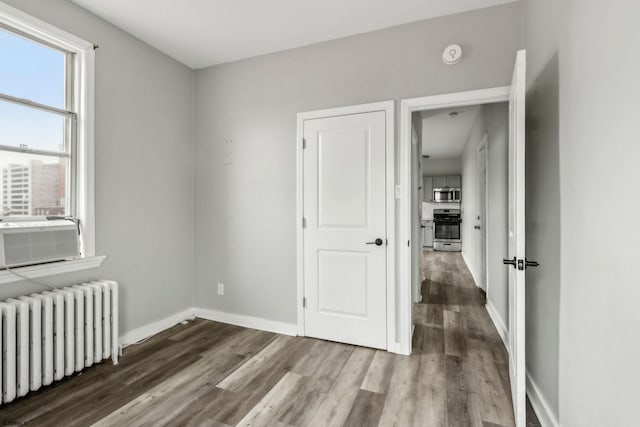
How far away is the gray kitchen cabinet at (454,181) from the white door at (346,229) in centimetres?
723

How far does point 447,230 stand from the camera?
355 inches

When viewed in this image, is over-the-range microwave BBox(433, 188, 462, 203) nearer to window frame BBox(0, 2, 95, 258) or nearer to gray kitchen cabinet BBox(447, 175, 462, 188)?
gray kitchen cabinet BBox(447, 175, 462, 188)

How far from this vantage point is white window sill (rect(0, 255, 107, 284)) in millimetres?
2045

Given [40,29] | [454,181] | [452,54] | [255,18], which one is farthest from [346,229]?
[454,181]

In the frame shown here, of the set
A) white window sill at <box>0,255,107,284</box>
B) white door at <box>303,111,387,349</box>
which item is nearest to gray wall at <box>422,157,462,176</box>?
→ white door at <box>303,111,387,349</box>

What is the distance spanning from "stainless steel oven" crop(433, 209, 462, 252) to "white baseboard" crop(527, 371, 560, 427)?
717 cm

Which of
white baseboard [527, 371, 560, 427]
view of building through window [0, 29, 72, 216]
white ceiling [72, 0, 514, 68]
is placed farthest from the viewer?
white ceiling [72, 0, 514, 68]

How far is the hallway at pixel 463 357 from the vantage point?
191 cm

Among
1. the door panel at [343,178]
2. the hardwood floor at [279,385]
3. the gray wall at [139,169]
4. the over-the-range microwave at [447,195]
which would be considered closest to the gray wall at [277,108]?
the gray wall at [139,169]

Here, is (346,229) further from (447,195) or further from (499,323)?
(447,195)

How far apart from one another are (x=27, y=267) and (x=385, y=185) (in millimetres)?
2694

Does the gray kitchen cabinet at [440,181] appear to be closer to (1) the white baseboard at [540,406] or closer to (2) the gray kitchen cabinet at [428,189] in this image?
(2) the gray kitchen cabinet at [428,189]

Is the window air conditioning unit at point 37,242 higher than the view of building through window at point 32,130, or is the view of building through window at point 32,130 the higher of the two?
the view of building through window at point 32,130

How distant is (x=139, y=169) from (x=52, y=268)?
3.50 ft
